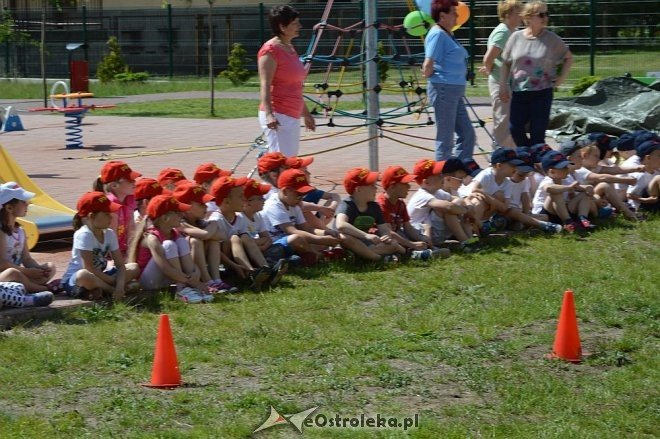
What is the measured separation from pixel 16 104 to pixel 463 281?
2275 centimetres

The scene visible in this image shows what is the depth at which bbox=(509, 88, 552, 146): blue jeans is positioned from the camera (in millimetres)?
12258

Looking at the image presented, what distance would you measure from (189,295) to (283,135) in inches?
116

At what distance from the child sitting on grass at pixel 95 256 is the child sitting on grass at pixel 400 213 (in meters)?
2.51

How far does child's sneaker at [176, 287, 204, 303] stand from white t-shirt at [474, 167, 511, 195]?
3452 mm

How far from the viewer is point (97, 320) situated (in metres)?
7.91

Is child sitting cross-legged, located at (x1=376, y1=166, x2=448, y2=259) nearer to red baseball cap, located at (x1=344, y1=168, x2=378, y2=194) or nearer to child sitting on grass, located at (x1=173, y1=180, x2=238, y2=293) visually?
red baseball cap, located at (x1=344, y1=168, x2=378, y2=194)

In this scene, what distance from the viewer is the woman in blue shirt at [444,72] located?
11.7m

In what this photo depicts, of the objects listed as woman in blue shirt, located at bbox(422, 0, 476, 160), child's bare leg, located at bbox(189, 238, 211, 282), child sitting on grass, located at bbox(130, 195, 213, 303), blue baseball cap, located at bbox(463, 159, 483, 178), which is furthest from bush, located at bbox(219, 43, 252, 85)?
child sitting on grass, located at bbox(130, 195, 213, 303)

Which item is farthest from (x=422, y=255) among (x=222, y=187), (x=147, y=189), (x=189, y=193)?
(x=147, y=189)

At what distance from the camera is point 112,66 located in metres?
37.9

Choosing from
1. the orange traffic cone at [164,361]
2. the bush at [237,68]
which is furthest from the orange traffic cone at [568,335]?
the bush at [237,68]

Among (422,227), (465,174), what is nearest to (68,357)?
(422,227)

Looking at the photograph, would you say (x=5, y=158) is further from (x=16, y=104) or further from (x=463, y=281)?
(x=16, y=104)

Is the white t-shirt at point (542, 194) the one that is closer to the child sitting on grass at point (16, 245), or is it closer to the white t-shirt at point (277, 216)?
the white t-shirt at point (277, 216)
